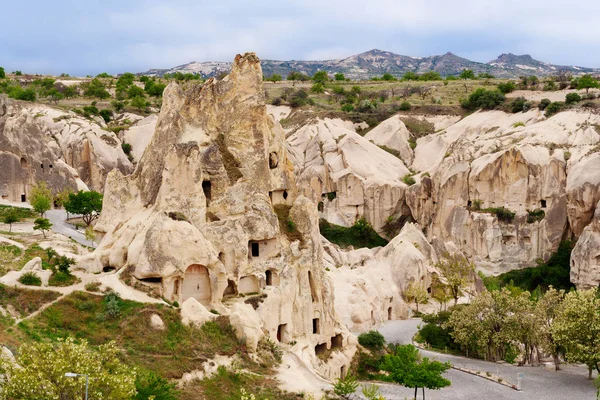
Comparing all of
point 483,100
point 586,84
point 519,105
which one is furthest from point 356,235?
point 586,84

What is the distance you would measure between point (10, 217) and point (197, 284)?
25.7 m

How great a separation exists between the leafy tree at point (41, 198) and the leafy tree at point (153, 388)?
35334 mm

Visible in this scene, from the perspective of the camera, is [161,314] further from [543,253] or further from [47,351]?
[543,253]

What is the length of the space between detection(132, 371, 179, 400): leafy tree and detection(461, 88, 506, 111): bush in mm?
88577

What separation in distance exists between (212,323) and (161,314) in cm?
230

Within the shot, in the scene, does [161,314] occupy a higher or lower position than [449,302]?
higher

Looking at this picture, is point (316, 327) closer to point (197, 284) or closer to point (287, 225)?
point (287, 225)

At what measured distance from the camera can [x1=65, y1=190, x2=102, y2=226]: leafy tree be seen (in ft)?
211

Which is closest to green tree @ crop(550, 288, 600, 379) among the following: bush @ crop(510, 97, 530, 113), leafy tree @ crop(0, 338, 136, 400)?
leafy tree @ crop(0, 338, 136, 400)

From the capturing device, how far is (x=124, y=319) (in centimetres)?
3344

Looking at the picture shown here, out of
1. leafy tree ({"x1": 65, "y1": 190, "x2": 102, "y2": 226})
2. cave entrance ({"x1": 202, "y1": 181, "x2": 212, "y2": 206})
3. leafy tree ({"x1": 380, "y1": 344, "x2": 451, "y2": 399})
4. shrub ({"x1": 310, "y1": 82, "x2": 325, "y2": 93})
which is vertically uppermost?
→ shrub ({"x1": 310, "y1": 82, "x2": 325, "y2": 93})

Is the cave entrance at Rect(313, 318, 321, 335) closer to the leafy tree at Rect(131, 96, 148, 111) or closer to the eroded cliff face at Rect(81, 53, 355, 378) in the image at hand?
the eroded cliff face at Rect(81, 53, 355, 378)

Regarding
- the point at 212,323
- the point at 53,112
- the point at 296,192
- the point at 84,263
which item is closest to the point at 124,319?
the point at 212,323

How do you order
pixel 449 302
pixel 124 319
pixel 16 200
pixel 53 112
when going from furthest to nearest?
pixel 53 112 < pixel 16 200 < pixel 449 302 < pixel 124 319
